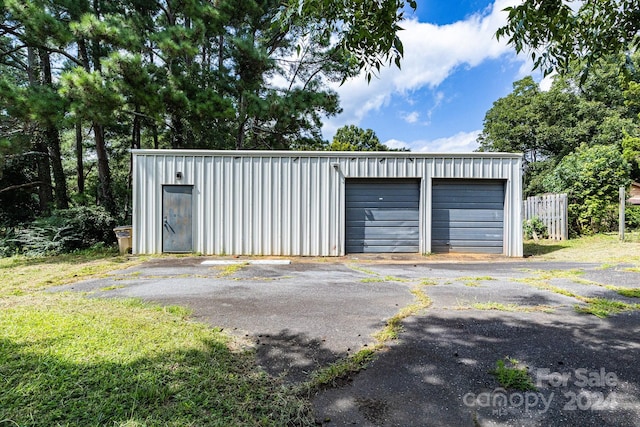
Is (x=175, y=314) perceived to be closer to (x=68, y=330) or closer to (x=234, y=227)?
(x=68, y=330)

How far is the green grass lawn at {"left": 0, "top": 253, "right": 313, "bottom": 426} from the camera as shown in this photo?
1.58 metres

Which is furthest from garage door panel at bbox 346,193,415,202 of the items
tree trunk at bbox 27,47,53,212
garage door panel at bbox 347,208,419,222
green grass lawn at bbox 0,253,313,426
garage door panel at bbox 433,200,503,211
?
tree trunk at bbox 27,47,53,212

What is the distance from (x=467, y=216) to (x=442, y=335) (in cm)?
631

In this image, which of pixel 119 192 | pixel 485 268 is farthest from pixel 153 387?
pixel 119 192

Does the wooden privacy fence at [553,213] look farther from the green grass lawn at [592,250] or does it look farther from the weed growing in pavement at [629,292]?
the weed growing in pavement at [629,292]

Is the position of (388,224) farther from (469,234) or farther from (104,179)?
(104,179)

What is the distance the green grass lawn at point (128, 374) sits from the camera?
5.17ft

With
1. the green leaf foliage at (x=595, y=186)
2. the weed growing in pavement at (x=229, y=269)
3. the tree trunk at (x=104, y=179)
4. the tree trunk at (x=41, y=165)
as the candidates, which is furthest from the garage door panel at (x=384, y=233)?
the tree trunk at (x=41, y=165)

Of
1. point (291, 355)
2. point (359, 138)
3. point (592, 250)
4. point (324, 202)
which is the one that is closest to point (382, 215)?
point (324, 202)

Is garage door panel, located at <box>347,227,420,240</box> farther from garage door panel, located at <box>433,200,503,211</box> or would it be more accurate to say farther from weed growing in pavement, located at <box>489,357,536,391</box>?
weed growing in pavement, located at <box>489,357,536,391</box>

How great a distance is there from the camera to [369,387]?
1.87 meters

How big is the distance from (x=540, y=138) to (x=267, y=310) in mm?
25085

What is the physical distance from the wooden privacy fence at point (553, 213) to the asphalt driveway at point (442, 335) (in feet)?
16.8

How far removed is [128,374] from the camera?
192 cm
